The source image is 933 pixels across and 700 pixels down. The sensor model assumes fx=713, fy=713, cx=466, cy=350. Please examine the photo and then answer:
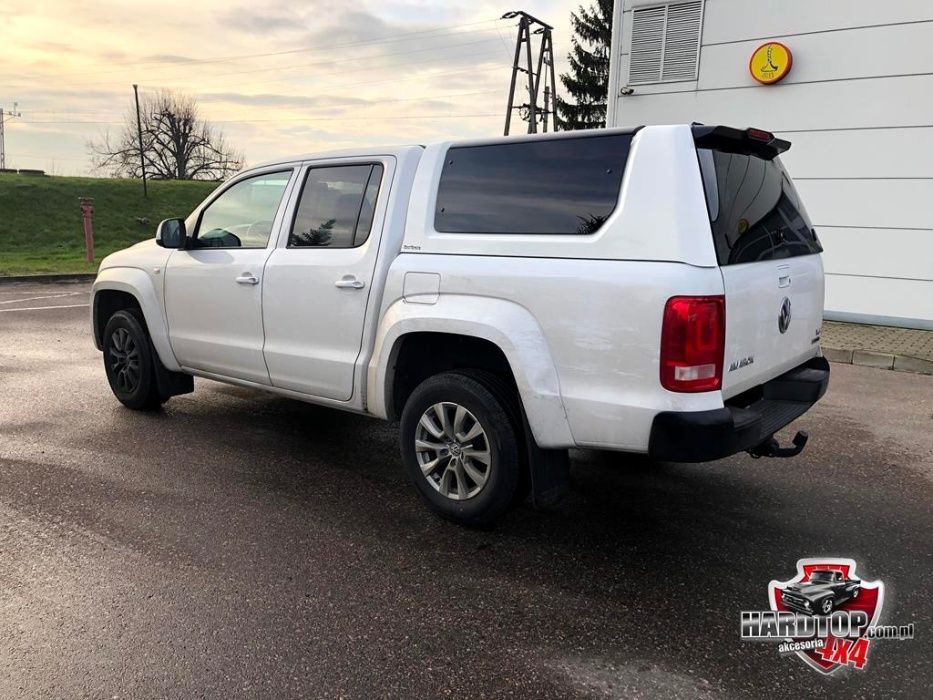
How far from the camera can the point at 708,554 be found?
134 inches

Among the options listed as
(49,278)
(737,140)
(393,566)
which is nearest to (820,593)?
(393,566)

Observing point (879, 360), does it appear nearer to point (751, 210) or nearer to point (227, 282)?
point (751, 210)

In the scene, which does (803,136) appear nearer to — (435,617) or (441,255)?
(441,255)

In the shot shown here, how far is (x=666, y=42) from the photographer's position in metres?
11.4

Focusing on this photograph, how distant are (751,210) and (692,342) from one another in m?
0.88

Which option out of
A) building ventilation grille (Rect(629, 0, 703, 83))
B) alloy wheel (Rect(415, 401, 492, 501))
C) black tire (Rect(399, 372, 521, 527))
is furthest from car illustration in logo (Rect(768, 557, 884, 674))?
building ventilation grille (Rect(629, 0, 703, 83))

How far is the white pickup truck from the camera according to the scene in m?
2.92

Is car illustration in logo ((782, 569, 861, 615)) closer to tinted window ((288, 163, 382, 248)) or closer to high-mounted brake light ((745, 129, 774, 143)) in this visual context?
high-mounted brake light ((745, 129, 774, 143))

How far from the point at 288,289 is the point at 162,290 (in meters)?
1.47

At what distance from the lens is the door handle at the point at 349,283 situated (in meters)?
3.94

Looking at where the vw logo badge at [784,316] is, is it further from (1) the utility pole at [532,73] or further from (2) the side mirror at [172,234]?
(1) the utility pole at [532,73]

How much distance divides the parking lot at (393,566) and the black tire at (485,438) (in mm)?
140

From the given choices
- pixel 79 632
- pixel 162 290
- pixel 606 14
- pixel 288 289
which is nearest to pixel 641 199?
pixel 288 289

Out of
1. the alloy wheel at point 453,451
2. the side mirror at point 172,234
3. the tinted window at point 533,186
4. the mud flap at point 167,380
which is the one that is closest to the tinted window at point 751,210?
the tinted window at point 533,186
